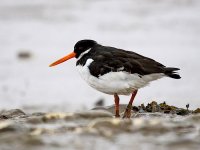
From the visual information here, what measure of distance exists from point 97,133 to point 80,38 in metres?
9.93

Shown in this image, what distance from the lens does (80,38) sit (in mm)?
15484

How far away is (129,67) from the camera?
24.3 feet

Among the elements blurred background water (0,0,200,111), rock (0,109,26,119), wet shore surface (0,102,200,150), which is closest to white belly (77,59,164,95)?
wet shore surface (0,102,200,150)

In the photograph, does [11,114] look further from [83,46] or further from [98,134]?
[98,134]

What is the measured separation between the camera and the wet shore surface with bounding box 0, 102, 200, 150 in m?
5.39

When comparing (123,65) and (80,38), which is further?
(80,38)

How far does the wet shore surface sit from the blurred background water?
5211 mm

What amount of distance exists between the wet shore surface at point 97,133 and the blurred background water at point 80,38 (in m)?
5.21

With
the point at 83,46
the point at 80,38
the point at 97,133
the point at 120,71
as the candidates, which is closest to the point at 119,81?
the point at 120,71

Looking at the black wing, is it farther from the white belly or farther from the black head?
the black head

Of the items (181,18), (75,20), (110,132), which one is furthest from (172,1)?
(110,132)

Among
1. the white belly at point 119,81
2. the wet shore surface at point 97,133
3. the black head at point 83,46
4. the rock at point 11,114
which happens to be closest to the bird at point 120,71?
the white belly at point 119,81

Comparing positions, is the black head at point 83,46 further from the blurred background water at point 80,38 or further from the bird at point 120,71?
the blurred background water at point 80,38

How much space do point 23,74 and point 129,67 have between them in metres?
6.48
